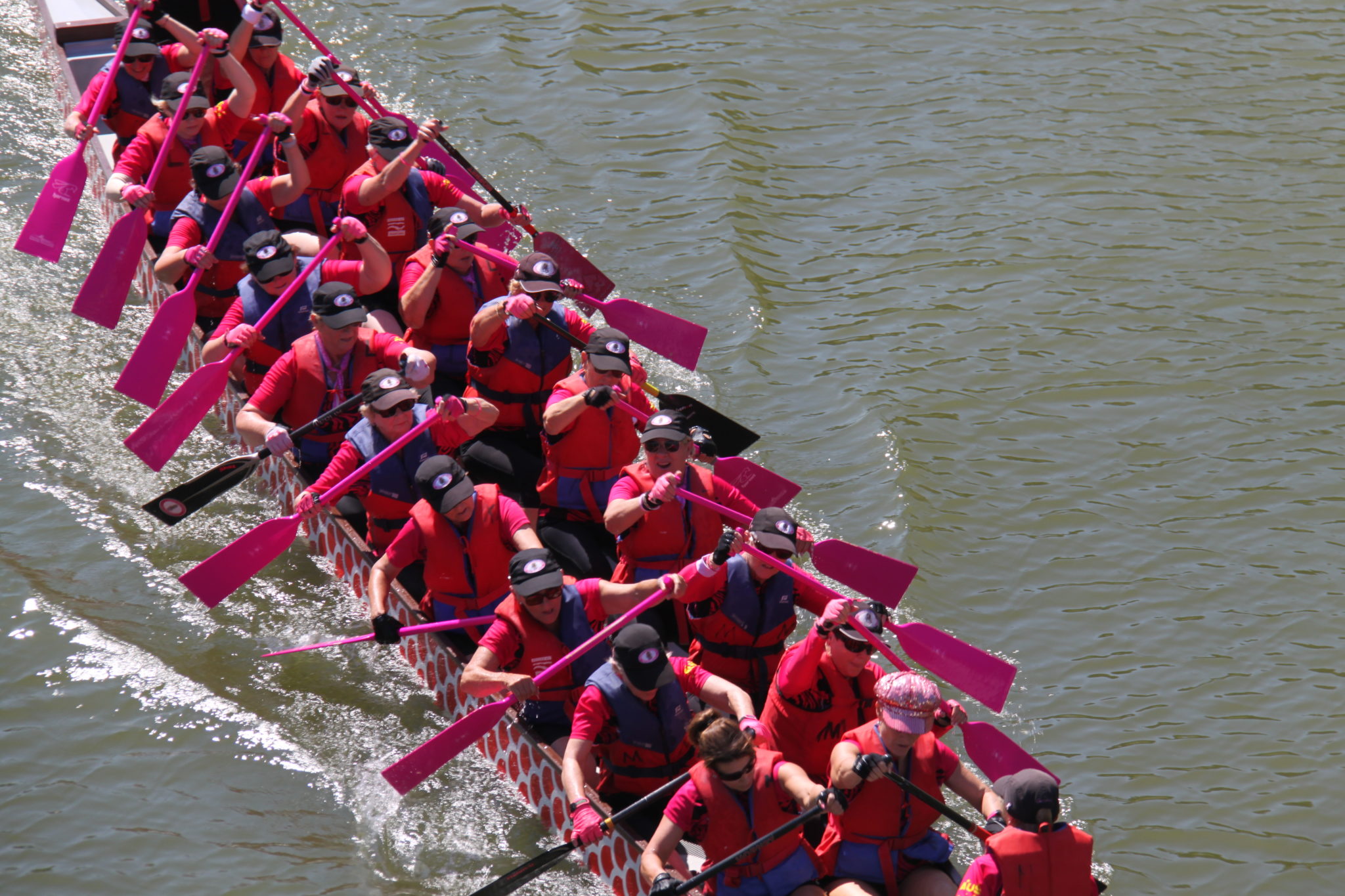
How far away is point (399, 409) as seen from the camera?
673 centimetres

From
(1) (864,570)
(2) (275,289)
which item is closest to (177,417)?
(2) (275,289)

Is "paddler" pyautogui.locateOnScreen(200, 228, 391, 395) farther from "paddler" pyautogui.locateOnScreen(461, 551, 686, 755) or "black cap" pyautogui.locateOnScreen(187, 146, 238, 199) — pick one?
"paddler" pyautogui.locateOnScreen(461, 551, 686, 755)

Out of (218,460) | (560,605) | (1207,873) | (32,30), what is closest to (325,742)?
(560,605)

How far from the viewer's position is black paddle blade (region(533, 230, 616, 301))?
28.2ft

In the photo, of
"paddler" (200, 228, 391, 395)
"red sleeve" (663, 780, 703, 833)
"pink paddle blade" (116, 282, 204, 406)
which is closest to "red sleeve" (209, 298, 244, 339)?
"paddler" (200, 228, 391, 395)

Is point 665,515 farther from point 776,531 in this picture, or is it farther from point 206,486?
point 206,486

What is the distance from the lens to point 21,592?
7477 millimetres

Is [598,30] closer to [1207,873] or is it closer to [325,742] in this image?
[325,742]

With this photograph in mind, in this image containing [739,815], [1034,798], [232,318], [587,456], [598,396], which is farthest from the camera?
[232,318]

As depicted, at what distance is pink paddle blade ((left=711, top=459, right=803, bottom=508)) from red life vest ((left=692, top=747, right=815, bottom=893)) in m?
2.05

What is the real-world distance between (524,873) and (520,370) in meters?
2.86

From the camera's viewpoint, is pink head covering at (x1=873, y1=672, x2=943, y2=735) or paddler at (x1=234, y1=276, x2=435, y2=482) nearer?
pink head covering at (x1=873, y1=672, x2=943, y2=735)

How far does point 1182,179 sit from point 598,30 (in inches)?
233

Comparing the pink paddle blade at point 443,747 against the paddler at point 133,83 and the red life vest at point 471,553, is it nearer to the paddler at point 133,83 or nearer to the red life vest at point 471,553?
the red life vest at point 471,553
